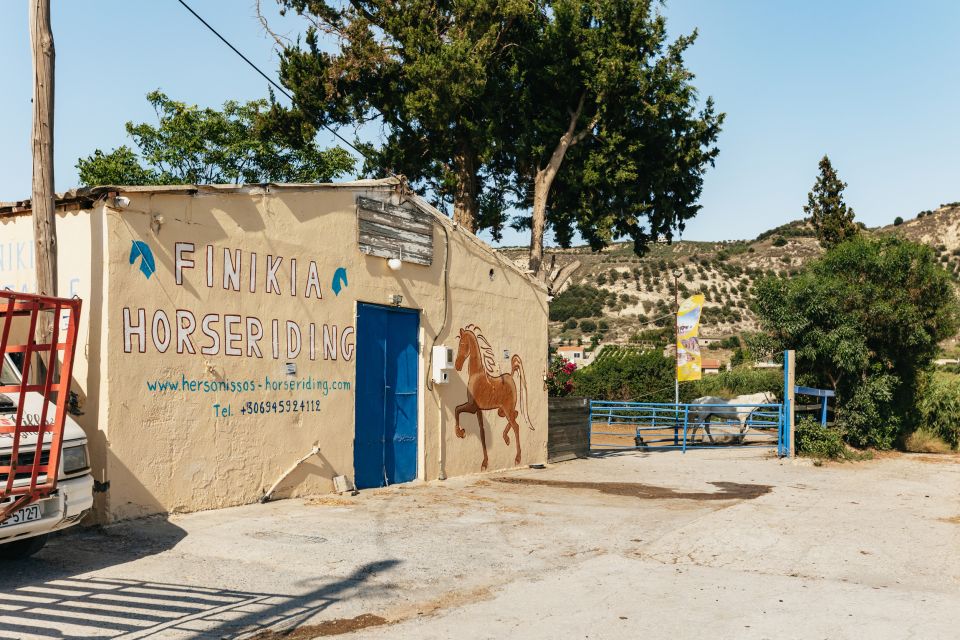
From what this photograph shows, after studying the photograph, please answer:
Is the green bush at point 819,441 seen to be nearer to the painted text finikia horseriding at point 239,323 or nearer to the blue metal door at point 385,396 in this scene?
the blue metal door at point 385,396

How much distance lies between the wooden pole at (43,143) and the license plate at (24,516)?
2.15m

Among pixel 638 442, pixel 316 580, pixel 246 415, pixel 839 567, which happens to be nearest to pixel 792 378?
pixel 638 442

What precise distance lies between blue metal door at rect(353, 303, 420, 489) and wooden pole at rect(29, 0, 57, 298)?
465 cm

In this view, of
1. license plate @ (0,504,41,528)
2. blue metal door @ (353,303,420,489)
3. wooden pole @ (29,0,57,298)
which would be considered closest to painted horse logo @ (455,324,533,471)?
blue metal door @ (353,303,420,489)

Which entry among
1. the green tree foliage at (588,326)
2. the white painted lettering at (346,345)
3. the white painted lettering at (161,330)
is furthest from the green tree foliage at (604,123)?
the green tree foliage at (588,326)

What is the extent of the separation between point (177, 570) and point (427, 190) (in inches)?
710

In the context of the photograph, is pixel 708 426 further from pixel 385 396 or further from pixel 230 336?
pixel 230 336

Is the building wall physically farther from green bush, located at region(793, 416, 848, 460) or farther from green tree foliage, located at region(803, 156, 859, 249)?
green tree foliage, located at region(803, 156, 859, 249)

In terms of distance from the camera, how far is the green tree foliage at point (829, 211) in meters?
37.4

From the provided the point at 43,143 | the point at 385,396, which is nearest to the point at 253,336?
the point at 385,396

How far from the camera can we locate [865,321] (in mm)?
19359

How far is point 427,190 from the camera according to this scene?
79.1ft

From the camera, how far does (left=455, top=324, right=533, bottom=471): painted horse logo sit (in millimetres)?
14344

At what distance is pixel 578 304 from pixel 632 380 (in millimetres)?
45982
